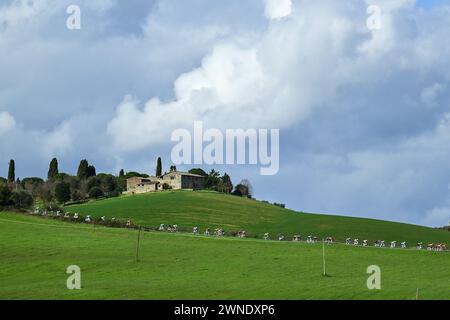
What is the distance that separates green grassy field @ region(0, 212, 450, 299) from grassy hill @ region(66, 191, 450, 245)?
37.8m

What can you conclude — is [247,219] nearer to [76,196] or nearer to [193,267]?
[76,196]

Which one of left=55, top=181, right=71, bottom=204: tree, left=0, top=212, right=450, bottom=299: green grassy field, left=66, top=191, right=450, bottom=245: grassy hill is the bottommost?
left=0, top=212, right=450, bottom=299: green grassy field

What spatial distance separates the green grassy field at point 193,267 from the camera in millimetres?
52281

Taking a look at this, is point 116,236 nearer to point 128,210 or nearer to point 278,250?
point 278,250

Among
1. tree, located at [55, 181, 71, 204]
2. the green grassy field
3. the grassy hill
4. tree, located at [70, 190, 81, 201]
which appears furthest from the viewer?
tree, located at [70, 190, 81, 201]

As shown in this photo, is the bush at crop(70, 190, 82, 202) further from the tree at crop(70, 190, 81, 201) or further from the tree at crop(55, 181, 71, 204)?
the tree at crop(55, 181, 71, 204)

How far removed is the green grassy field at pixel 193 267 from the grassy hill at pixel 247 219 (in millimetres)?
37805

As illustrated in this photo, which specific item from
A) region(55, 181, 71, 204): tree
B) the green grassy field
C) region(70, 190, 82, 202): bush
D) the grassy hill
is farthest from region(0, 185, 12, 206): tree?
region(70, 190, 82, 202): bush

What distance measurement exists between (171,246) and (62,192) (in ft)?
359

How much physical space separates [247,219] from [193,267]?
8064 centimetres

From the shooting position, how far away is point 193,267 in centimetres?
6812

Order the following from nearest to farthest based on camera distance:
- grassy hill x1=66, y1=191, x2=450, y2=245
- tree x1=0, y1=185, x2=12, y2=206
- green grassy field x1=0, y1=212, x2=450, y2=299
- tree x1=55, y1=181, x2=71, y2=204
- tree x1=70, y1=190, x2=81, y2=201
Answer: green grassy field x1=0, y1=212, x2=450, y2=299 → tree x1=0, y1=185, x2=12, y2=206 → grassy hill x1=66, y1=191, x2=450, y2=245 → tree x1=55, y1=181, x2=71, y2=204 → tree x1=70, y1=190, x2=81, y2=201

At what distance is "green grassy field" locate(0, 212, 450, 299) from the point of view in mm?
52281
